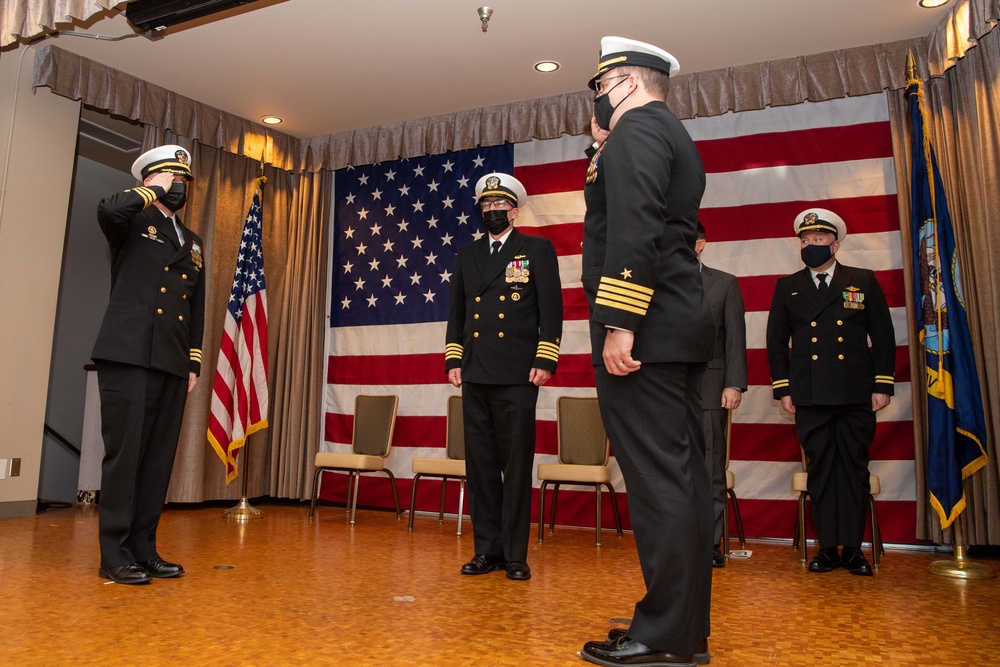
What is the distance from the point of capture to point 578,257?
18.5 ft

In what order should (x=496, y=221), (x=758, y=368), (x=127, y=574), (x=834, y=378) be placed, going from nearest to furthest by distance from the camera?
(x=127, y=574), (x=496, y=221), (x=834, y=378), (x=758, y=368)

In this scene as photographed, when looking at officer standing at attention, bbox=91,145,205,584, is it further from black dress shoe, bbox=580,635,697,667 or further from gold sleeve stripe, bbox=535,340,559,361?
black dress shoe, bbox=580,635,697,667

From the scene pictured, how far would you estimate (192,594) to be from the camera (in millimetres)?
2756

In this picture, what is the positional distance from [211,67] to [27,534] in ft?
10.9

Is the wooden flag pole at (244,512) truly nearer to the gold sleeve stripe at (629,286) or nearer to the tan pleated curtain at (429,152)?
the tan pleated curtain at (429,152)

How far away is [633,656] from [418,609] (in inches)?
36.8

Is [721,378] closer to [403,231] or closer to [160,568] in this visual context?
[160,568]

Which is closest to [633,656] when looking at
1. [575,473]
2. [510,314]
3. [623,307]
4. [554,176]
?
[623,307]

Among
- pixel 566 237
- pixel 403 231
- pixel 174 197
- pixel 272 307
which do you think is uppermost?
pixel 403 231

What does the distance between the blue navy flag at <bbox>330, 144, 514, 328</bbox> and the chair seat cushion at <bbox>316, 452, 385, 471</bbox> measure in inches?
51.5

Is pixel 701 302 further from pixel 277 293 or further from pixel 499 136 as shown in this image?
pixel 277 293

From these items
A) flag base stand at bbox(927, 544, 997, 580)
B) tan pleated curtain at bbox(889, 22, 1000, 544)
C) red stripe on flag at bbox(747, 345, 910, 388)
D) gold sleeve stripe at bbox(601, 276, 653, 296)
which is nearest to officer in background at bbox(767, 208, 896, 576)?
flag base stand at bbox(927, 544, 997, 580)

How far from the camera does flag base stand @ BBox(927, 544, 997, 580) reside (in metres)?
3.54

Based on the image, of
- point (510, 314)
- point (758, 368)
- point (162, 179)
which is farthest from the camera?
point (758, 368)
